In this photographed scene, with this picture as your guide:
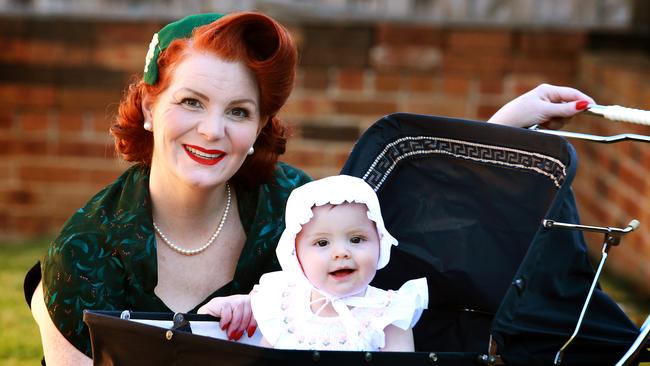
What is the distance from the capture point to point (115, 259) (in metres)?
3.05

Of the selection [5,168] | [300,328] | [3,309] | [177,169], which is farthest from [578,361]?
[5,168]

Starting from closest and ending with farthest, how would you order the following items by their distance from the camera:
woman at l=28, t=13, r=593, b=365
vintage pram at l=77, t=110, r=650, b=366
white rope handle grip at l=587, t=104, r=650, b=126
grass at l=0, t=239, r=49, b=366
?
1. vintage pram at l=77, t=110, r=650, b=366
2. white rope handle grip at l=587, t=104, r=650, b=126
3. woman at l=28, t=13, r=593, b=365
4. grass at l=0, t=239, r=49, b=366

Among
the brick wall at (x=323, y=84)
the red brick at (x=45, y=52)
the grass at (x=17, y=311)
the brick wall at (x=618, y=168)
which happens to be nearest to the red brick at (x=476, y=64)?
the brick wall at (x=323, y=84)

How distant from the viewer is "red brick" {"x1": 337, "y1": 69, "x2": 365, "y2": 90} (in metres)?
5.97

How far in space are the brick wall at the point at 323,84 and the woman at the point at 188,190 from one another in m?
2.59

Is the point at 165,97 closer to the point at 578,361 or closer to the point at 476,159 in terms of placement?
the point at 476,159

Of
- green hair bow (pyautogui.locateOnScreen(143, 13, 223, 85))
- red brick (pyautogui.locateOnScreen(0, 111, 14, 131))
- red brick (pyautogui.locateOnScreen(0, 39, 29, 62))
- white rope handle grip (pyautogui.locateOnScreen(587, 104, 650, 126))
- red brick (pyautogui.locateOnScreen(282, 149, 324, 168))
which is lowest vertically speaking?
red brick (pyautogui.locateOnScreen(282, 149, 324, 168))

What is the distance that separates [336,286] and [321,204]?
182 millimetres

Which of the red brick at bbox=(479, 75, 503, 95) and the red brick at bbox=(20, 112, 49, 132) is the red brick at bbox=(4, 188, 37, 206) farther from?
the red brick at bbox=(479, 75, 503, 95)

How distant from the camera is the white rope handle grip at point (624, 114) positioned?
111 inches

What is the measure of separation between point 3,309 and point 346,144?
5.94 ft

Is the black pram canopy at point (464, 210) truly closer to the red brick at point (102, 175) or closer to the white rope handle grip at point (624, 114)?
the white rope handle grip at point (624, 114)

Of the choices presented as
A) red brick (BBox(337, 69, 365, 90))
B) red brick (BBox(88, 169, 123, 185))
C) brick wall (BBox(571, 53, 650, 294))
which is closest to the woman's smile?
brick wall (BBox(571, 53, 650, 294))

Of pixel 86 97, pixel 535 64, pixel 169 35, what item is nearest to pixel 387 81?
pixel 535 64
